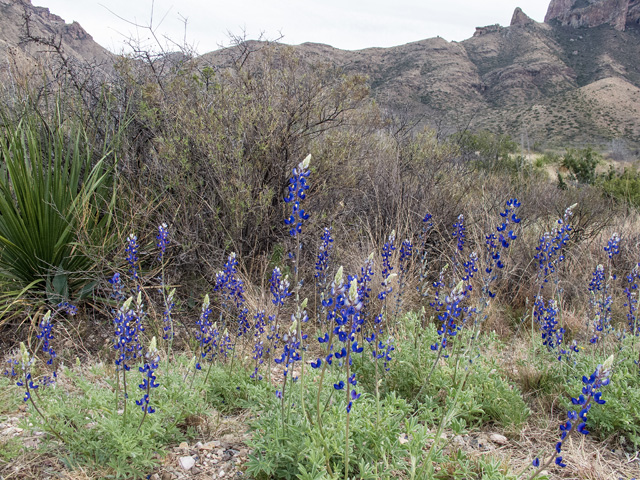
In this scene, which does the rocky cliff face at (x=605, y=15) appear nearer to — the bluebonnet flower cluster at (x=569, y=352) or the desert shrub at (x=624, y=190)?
the desert shrub at (x=624, y=190)

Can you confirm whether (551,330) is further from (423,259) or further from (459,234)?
(423,259)

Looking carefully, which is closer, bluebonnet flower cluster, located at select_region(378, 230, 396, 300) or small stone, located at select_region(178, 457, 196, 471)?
small stone, located at select_region(178, 457, 196, 471)

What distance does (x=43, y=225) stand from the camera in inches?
152

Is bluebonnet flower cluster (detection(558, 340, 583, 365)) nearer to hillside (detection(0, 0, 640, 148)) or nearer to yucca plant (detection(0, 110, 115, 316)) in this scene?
yucca plant (detection(0, 110, 115, 316))

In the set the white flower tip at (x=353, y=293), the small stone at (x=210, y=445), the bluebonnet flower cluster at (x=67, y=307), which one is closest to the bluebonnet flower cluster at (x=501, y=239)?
the white flower tip at (x=353, y=293)

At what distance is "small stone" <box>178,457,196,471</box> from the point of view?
214 cm

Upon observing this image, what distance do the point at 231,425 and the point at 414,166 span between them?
5302 millimetres

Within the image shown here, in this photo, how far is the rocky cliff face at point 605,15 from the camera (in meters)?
57.7

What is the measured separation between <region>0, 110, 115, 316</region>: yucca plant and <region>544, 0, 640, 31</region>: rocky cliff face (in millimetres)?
72340

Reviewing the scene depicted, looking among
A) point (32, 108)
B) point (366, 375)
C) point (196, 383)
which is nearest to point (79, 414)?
point (196, 383)

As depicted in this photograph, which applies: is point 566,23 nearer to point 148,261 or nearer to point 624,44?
point 624,44

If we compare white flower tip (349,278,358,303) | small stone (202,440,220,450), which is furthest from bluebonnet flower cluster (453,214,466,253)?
small stone (202,440,220,450)

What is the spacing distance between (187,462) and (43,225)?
9.50ft

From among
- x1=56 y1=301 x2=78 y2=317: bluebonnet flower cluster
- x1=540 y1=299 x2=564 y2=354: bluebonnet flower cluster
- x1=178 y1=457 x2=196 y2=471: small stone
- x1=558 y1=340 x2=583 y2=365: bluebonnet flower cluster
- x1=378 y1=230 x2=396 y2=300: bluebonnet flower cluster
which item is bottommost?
x1=178 y1=457 x2=196 y2=471: small stone
